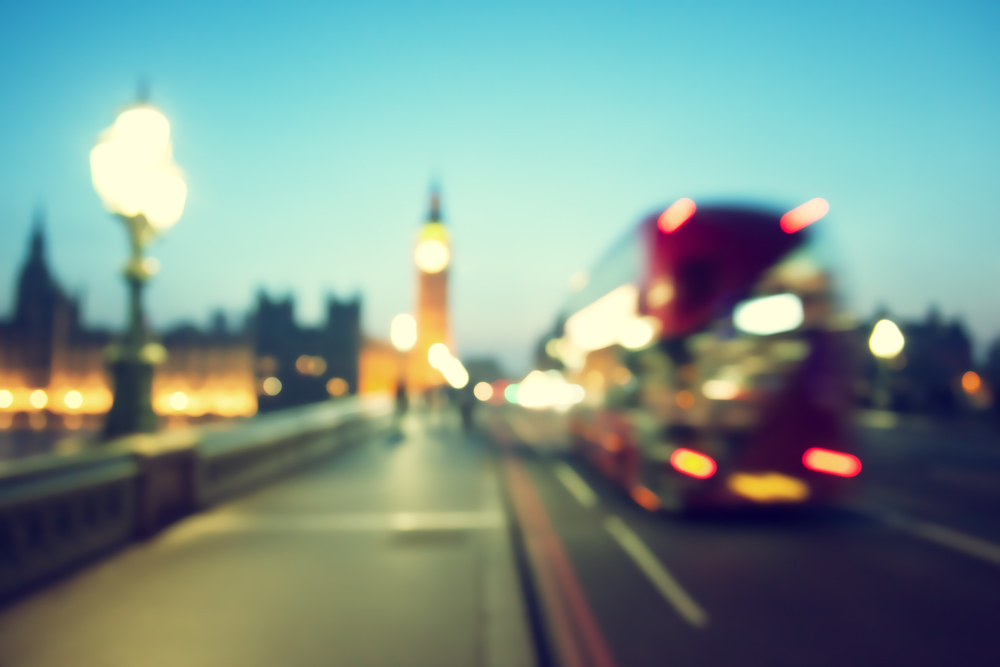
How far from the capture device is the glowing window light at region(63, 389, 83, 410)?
7276 millimetres

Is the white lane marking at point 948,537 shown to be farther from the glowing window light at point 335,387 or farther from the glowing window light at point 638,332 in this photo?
the glowing window light at point 335,387

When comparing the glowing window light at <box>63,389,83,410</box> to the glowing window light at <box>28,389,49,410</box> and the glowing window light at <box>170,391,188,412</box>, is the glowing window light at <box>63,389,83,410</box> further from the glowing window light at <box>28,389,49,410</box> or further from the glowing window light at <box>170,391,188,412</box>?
the glowing window light at <box>170,391,188,412</box>

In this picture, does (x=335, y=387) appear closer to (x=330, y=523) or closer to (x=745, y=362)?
(x=330, y=523)

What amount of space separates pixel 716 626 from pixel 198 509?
21.6 feet

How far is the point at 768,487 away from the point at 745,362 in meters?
1.45

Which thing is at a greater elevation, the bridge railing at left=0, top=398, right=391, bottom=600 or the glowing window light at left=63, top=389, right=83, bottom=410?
the glowing window light at left=63, top=389, right=83, bottom=410

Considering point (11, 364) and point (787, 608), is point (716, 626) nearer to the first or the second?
point (787, 608)

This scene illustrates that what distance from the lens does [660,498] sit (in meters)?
8.49

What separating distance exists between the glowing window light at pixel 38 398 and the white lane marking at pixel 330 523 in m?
1.81

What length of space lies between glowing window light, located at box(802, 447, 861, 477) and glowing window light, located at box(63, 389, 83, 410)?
7.90 meters

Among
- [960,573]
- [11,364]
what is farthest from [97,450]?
[960,573]

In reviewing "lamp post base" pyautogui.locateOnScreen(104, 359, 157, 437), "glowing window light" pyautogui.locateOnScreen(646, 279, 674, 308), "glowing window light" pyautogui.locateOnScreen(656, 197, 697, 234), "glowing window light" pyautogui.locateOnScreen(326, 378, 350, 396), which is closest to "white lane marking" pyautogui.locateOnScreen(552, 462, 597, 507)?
"glowing window light" pyautogui.locateOnScreen(646, 279, 674, 308)

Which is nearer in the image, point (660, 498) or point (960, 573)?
point (960, 573)

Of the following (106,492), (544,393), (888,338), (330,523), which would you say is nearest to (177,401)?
(330,523)
